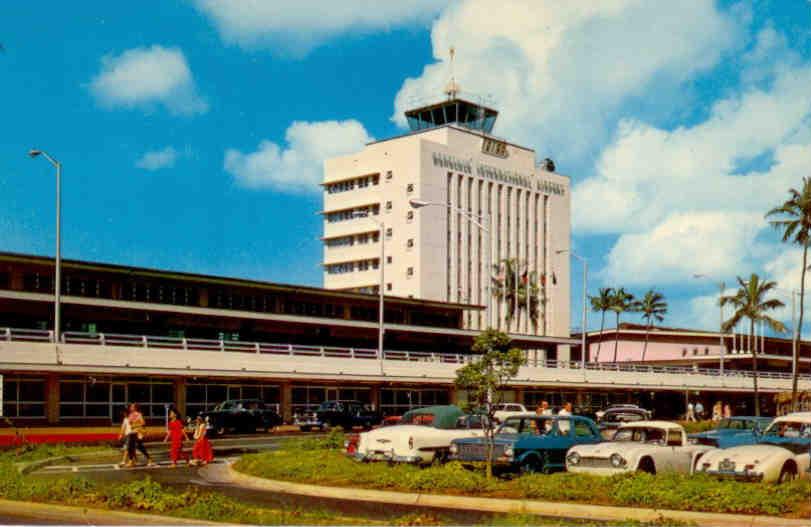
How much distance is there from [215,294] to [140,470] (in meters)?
41.5

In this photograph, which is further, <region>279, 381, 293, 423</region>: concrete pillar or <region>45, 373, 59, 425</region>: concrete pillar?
<region>279, 381, 293, 423</region>: concrete pillar

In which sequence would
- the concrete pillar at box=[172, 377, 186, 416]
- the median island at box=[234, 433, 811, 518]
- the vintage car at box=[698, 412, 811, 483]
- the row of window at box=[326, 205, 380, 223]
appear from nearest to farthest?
the median island at box=[234, 433, 811, 518]
the vintage car at box=[698, 412, 811, 483]
the concrete pillar at box=[172, 377, 186, 416]
the row of window at box=[326, 205, 380, 223]

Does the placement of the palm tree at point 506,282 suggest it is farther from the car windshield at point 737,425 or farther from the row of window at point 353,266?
the car windshield at point 737,425

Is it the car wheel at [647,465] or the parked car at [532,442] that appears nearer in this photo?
the car wheel at [647,465]

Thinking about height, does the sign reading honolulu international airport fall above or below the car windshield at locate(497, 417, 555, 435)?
above

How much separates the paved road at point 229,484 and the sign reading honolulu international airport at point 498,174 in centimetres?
6595

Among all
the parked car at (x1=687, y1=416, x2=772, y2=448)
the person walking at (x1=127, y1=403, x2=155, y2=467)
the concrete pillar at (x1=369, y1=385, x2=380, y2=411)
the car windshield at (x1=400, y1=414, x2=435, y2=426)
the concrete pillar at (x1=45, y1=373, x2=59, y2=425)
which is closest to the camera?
the parked car at (x1=687, y1=416, x2=772, y2=448)

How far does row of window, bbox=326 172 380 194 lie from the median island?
80089 mm

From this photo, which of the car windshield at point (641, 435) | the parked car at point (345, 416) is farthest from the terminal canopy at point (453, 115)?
the car windshield at point (641, 435)

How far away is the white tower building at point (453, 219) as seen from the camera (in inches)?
3893

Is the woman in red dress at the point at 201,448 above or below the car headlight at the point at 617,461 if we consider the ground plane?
below

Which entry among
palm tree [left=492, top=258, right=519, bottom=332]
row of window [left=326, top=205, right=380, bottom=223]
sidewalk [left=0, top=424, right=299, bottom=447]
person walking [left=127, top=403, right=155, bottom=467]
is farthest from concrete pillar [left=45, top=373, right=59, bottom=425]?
row of window [left=326, top=205, right=380, bottom=223]

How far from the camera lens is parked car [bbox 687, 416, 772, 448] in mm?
25234

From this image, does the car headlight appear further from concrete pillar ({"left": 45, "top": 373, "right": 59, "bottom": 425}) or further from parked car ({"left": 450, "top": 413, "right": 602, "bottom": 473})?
concrete pillar ({"left": 45, "top": 373, "right": 59, "bottom": 425})
